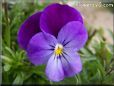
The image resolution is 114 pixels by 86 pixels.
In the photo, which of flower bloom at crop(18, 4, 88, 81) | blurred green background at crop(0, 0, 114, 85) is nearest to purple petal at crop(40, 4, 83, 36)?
flower bloom at crop(18, 4, 88, 81)

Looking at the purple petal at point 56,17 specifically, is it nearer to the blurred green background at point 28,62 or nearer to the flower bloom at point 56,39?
the flower bloom at point 56,39

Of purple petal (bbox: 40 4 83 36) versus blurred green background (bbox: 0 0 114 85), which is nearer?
purple petal (bbox: 40 4 83 36)

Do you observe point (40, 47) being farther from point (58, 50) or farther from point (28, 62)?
point (28, 62)

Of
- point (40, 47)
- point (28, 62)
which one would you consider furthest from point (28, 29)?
point (28, 62)

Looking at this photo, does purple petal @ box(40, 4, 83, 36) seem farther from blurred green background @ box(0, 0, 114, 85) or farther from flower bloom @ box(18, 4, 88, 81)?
blurred green background @ box(0, 0, 114, 85)

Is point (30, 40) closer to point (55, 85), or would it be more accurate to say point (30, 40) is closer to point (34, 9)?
point (55, 85)

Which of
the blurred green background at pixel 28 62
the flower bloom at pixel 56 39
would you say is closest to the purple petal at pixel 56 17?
the flower bloom at pixel 56 39
